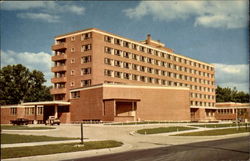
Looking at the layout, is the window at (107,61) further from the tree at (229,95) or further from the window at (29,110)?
the tree at (229,95)

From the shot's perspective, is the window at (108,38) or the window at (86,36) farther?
the window at (108,38)

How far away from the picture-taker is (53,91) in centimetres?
6962

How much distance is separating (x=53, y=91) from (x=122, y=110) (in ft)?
72.5

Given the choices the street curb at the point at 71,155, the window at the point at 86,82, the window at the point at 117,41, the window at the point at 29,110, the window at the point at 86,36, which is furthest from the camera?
the window at the point at 117,41

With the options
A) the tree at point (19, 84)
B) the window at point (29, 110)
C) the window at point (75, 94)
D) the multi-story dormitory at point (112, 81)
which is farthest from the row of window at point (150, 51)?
the tree at point (19, 84)

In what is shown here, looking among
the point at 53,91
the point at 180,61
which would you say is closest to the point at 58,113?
the point at 53,91

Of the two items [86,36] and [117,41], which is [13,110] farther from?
[117,41]

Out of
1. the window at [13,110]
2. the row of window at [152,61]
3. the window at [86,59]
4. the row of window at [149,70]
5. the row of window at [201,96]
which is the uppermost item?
the row of window at [152,61]

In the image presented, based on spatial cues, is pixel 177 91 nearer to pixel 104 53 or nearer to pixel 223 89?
pixel 104 53

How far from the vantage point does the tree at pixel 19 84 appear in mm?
83750

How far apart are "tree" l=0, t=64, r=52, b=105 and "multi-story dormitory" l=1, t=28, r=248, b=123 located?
807 inches

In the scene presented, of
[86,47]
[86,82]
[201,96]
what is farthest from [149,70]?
[201,96]

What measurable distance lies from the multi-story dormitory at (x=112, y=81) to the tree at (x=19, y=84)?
2049 centimetres

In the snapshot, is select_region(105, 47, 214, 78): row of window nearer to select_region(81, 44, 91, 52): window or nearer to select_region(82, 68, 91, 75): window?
select_region(81, 44, 91, 52): window
